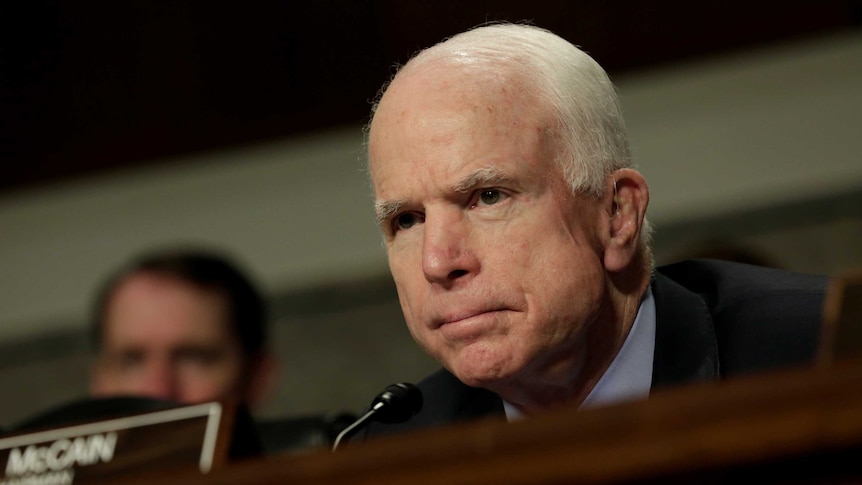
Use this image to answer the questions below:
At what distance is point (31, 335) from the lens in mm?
4707

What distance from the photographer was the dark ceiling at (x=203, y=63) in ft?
13.7

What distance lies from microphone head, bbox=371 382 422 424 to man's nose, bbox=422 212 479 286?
6.6 inches

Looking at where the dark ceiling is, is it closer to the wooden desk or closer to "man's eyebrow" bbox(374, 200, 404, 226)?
"man's eyebrow" bbox(374, 200, 404, 226)

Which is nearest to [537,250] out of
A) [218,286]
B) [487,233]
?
[487,233]

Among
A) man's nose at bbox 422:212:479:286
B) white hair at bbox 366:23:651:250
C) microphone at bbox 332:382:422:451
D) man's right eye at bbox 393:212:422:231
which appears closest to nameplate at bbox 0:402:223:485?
microphone at bbox 332:382:422:451

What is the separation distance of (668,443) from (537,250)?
33.4 inches

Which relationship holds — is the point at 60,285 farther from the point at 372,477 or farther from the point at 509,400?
the point at 372,477

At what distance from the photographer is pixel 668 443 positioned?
A: 976 millimetres

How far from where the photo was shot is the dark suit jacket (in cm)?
178

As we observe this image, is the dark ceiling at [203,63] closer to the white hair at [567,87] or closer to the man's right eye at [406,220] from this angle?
the white hair at [567,87]

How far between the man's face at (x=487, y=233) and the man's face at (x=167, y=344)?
126 centimetres

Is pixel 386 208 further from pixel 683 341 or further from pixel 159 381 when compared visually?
pixel 159 381

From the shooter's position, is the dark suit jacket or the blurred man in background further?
the blurred man in background

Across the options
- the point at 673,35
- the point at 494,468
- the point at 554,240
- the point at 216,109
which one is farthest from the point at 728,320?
the point at 216,109
